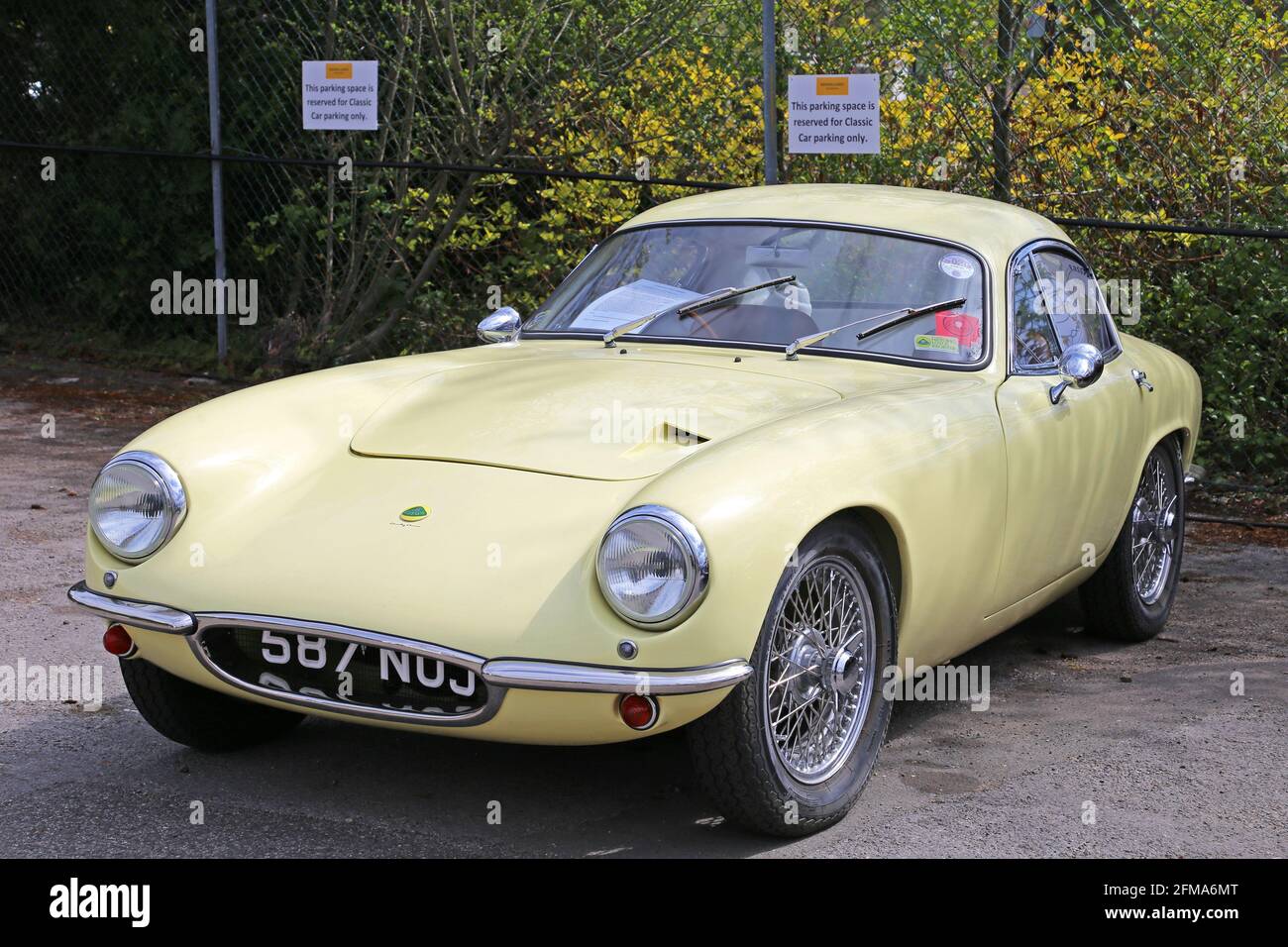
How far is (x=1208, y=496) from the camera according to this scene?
302 inches

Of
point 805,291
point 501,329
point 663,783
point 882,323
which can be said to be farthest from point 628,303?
point 663,783

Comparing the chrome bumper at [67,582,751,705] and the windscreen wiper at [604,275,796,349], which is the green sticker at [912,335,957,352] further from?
the chrome bumper at [67,582,751,705]

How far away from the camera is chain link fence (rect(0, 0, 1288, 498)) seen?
25.6 feet

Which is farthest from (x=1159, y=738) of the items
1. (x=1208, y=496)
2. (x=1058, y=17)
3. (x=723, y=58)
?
(x=723, y=58)

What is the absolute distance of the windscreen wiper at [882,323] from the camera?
4.43 meters

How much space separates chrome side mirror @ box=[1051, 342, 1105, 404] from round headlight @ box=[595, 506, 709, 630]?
175 cm

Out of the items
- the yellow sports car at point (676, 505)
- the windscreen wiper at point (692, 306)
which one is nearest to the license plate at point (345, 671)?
the yellow sports car at point (676, 505)

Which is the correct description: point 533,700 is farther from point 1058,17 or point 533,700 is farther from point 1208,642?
point 1058,17

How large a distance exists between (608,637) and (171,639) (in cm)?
106

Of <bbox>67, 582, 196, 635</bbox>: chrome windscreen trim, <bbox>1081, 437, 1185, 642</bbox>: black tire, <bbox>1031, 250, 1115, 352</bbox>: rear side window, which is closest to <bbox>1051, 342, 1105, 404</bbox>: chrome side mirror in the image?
<bbox>1031, 250, 1115, 352</bbox>: rear side window

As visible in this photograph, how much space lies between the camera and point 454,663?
10.5 feet

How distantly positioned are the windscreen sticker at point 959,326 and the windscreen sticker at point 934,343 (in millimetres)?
17

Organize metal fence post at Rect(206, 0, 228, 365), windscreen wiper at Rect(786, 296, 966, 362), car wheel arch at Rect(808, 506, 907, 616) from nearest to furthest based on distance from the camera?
car wheel arch at Rect(808, 506, 907, 616) → windscreen wiper at Rect(786, 296, 966, 362) → metal fence post at Rect(206, 0, 228, 365)

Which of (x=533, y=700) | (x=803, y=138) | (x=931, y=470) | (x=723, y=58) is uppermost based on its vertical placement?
(x=723, y=58)
